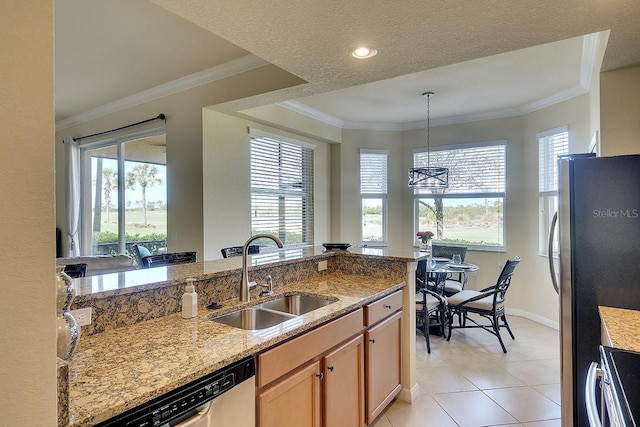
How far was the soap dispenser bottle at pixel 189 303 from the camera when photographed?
1.72 meters

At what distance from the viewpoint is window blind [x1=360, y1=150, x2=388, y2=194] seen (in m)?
5.89

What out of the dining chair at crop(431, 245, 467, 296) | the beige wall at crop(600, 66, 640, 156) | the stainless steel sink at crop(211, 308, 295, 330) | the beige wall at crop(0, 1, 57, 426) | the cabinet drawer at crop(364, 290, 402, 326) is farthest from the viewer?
the dining chair at crop(431, 245, 467, 296)

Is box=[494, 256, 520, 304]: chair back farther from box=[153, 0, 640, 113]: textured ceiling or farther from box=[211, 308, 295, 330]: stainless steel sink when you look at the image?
box=[211, 308, 295, 330]: stainless steel sink

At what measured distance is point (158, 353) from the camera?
1298 millimetres

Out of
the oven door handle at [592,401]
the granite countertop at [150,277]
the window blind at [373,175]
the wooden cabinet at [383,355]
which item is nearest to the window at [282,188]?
the window blind at [373,175]

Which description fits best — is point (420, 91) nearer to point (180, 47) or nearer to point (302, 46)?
point (302, 46)

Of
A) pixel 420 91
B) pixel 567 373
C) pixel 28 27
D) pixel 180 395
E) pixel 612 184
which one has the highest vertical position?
pixel 420 91

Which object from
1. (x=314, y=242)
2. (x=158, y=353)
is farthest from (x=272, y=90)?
(x=314, y=242)

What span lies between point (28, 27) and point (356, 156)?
5.30 metres

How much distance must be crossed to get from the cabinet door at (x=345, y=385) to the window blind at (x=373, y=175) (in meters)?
4.04

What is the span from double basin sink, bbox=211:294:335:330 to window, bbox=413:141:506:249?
143 inches

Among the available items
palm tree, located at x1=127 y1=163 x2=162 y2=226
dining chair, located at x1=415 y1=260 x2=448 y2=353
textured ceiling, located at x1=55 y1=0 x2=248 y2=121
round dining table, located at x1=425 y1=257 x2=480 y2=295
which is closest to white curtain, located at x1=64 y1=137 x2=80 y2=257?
Answer: palm tree, located at x1=127 y1=163 x2=162 y2=226

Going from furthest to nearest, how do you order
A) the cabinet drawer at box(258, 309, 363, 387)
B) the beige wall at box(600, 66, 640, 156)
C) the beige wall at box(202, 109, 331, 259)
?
the beige wall at box(202, 109, 331, 259), the beige wall at box(600, 66, 640, 156), the cabinet drawer at box(258, 309, 363, 387)

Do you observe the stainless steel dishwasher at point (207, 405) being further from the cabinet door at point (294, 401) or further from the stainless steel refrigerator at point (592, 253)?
the stainless steel refrigerator at point (592, 253)
